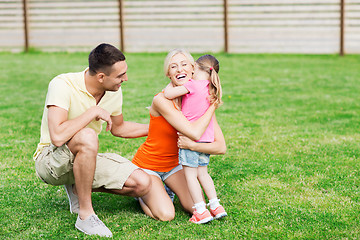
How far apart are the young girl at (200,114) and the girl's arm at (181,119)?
Answer: 5 cm

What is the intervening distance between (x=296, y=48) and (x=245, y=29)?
1.35 m

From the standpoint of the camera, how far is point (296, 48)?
43.4ft

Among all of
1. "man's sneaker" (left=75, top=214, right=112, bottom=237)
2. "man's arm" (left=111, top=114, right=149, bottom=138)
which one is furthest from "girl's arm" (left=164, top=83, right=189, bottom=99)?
"man's sneaker" (left=75, top=214, right=112, bottom=237)

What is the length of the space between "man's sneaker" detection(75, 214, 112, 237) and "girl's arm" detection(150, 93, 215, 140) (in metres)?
0.82

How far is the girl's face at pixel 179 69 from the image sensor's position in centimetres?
375

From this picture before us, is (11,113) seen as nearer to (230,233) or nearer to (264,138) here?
(264,138)

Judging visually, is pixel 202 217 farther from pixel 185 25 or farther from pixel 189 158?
pixel 185 25

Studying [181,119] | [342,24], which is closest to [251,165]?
[181,119]

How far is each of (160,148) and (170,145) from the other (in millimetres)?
77

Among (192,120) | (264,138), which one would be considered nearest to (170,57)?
(192,120)

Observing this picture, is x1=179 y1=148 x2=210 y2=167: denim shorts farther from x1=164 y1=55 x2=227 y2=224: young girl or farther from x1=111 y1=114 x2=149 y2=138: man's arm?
A: x1=111 y1=114 x2=149 y2=138: man's arm

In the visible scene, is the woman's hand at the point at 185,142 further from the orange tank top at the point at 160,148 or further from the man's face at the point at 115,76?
the man's face at the point at 115,76

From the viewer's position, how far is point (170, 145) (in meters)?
3.96

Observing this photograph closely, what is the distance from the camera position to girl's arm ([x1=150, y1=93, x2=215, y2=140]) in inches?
145
